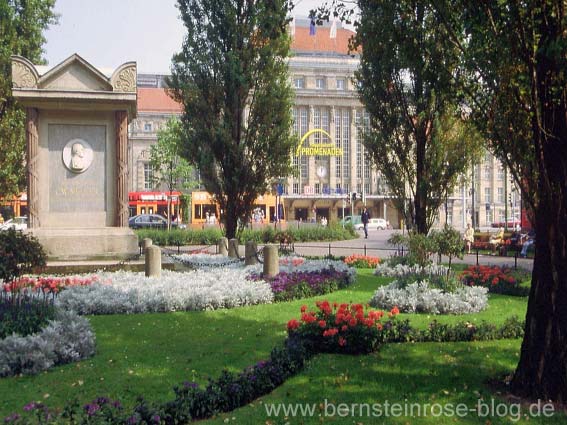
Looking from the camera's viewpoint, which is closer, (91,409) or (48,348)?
(91,409)

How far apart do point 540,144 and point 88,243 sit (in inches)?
494

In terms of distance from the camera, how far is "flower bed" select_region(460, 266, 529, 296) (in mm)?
14594

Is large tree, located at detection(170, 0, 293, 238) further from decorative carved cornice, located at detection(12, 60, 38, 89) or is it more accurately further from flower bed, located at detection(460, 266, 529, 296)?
flower bed, located at detection(460, 266, 529, 296)

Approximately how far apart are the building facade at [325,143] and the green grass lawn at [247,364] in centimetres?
7244

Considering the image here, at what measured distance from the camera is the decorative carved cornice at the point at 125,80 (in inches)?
650

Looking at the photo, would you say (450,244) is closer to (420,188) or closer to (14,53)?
(420,188)

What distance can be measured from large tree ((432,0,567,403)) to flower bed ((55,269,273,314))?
22.6ft

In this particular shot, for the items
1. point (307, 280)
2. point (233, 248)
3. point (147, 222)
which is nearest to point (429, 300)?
point (307, 280)

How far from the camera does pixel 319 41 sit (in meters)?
92.7

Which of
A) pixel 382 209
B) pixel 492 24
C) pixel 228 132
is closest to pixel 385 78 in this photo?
pixel 228 132

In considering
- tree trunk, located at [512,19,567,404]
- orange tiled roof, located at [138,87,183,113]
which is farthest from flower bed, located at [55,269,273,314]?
orange tiled roof, located at [138,87,183,113]

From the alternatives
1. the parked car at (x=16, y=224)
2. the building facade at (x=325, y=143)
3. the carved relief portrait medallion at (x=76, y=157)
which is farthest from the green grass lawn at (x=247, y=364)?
the building facade at (x=325, y=143)

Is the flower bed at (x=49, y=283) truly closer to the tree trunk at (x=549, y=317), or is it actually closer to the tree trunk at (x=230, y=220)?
the tree trunk at (x=230, y=220)

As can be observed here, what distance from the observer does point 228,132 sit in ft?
67.5
